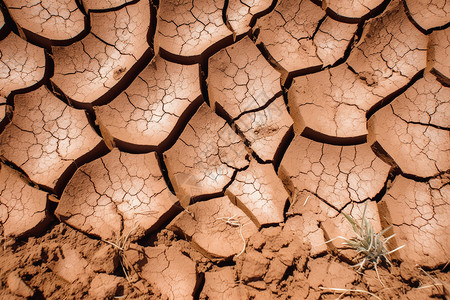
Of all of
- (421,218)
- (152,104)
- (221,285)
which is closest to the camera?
(221,285)

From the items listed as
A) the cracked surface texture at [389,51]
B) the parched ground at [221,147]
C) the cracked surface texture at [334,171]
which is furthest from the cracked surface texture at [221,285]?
the cracked surface texture at [389,51]

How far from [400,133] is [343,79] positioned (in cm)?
46

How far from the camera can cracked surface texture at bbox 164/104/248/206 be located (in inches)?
59.2

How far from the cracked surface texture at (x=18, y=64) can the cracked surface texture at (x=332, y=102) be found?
1.57 meters

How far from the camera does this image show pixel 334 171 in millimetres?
1525

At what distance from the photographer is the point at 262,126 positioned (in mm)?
1626

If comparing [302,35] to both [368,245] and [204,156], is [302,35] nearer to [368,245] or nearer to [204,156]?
[204,156]

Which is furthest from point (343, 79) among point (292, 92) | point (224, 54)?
point (224, 54)

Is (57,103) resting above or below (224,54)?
below

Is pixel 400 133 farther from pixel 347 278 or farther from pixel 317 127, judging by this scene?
pixel 347 278

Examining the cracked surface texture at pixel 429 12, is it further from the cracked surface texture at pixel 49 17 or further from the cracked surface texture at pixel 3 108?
the cracked surface texture at pixel 3 108

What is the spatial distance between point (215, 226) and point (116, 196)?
22.2 inches

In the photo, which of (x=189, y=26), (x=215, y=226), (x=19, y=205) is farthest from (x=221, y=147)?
(x=19, y=205)

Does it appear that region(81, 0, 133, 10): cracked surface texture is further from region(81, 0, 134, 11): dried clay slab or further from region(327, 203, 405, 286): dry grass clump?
region(327, 203, 405, 286): dry grass clump
